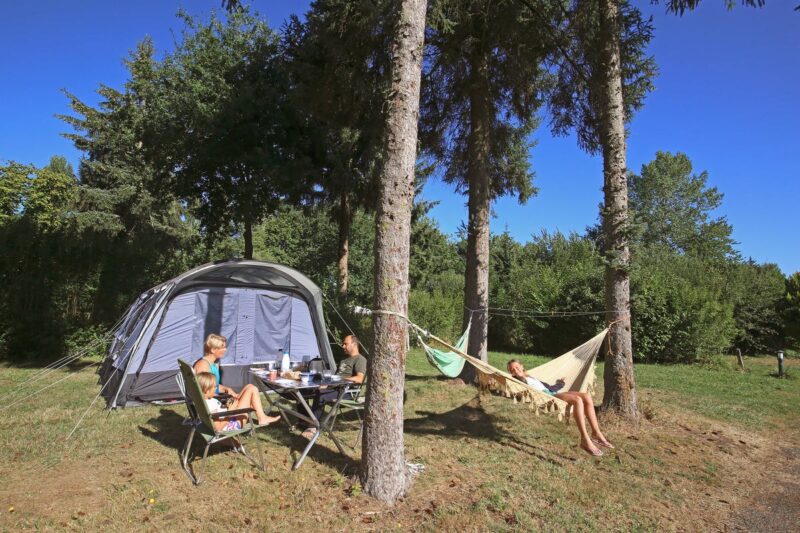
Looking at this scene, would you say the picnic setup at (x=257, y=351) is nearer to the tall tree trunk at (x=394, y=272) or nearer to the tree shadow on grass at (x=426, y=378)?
Answer: the tall tree trunk at (x=394, y=272)

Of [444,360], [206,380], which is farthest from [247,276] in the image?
[444,360]

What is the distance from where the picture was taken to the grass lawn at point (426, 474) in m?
3.39

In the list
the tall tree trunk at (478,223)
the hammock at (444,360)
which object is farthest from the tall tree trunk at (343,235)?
the hammock at (444,360)

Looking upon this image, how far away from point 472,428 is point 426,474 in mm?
1713

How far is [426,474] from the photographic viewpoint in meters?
4.11

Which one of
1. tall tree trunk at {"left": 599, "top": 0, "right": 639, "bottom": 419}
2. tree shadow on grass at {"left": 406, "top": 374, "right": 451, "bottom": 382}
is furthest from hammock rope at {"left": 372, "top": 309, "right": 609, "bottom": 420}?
tree shadow on grass at {"left": 406, "top": 374, "right": 451, "bottom": 382}

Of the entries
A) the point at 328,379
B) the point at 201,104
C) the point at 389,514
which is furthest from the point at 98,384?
the point at 389,514

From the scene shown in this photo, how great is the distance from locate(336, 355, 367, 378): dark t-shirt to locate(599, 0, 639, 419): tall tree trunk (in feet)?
9.81

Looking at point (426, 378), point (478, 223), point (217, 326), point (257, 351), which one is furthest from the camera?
point (426, 378)

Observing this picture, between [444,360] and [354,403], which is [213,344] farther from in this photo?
[444,360]

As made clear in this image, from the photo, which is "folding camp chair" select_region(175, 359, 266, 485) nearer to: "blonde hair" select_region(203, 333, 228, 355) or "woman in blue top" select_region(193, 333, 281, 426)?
"woman in blue top" select_region(193, 333, 281, 426)

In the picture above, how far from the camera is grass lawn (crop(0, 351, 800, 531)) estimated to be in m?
3.39

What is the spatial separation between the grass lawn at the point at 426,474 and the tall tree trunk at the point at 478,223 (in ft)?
4.52

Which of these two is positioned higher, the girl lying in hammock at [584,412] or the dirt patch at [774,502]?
the girl lying in hammock at [584,412]
